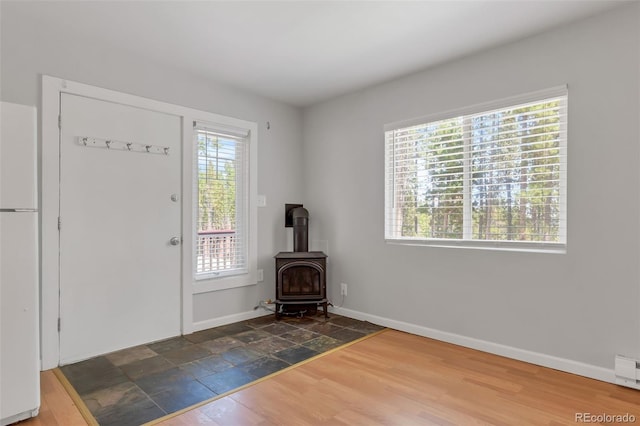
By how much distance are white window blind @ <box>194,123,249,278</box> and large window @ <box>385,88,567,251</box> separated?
1640 millimetres

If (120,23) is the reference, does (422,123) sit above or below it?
below

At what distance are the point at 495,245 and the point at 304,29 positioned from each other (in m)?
2.36

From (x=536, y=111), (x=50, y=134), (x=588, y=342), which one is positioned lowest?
(x=588, y=342)

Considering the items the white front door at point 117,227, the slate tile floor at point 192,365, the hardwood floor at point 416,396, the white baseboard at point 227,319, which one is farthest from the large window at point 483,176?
the white front door at point 117,227

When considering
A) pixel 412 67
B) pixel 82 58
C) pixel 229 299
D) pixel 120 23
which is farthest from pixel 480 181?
pixel 82 58

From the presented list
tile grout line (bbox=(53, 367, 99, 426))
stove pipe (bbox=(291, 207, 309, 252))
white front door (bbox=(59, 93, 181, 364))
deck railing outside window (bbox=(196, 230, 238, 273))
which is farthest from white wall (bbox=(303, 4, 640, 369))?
tile grout line (bbox=(53, 367, 99, 426))

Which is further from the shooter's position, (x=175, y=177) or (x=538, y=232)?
(x=175, y=177)

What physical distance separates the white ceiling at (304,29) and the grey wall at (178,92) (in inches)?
3.9

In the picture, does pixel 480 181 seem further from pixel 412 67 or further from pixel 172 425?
pixel 172 425

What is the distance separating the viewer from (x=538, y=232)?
2820 mm

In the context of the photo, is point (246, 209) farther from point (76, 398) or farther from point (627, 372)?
point (627, 372)

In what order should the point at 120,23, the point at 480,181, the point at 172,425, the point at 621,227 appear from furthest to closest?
1. the point at 480,181
2. the point at 120,23
3. the point at 621,227
4. the point at 172,425

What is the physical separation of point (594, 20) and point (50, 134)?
13.5ft

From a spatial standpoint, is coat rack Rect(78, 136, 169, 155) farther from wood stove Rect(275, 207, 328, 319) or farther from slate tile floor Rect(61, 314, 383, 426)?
slate tile floor Rect(61, 314, 383, 426)
